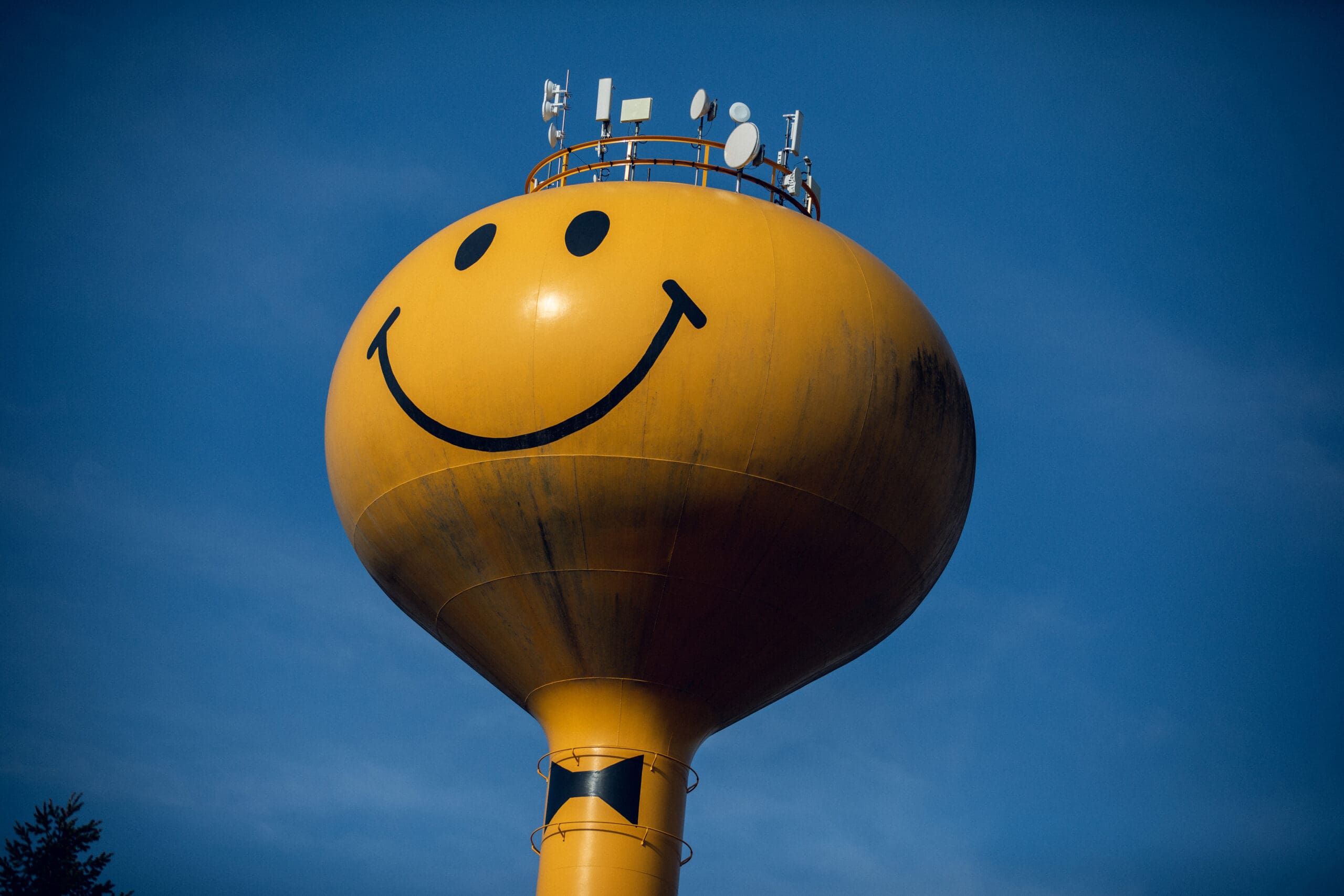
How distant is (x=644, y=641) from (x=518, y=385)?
2.71m

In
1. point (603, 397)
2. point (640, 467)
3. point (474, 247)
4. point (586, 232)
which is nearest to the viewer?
point (603, 397)

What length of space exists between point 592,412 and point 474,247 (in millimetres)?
2213

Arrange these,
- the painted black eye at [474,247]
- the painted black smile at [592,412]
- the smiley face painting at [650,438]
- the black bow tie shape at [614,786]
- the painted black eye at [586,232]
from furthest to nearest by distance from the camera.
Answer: the black bow tie shape at [614,786], the painted black eye at [474,247], the painted black eye at [586,232], the smiley face painting at [650,438], the painted black smile at [592,412]

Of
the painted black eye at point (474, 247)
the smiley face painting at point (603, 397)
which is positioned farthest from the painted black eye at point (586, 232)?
the painted black eye at point (474, 247)

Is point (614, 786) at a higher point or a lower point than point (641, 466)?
lower

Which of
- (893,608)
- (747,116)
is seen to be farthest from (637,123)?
(893,608)

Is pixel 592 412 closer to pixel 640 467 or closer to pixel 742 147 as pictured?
pixel 640 467

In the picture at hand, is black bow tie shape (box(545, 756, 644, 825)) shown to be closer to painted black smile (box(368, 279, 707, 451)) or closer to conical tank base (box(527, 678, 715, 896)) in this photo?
conical tank base (box(527, 678, 715, 896))

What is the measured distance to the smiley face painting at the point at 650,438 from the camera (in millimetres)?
11664

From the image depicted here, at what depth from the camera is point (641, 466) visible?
38.3 feet

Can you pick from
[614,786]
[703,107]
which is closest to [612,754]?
[614,786]

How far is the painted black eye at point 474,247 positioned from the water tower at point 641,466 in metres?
0.04

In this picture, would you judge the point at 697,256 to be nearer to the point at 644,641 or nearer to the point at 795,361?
the point at 795,361

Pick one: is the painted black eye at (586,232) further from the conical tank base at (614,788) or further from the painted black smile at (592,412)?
the conical tank base at (614,788)
